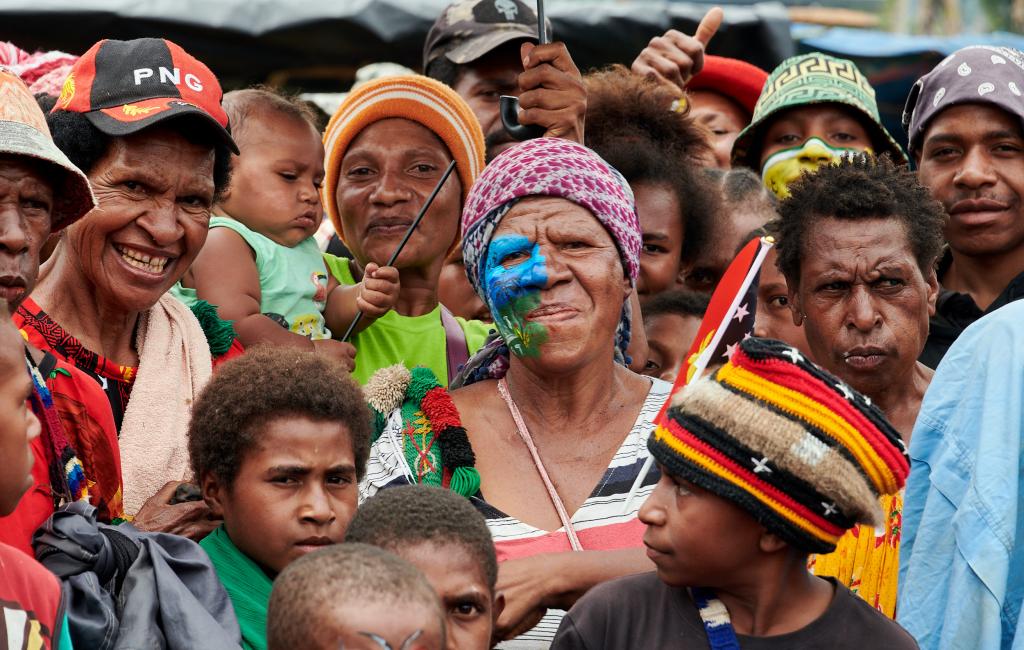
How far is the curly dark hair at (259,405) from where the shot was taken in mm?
3682

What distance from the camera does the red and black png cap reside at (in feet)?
13.5

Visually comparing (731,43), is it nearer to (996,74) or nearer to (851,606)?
(996,74)

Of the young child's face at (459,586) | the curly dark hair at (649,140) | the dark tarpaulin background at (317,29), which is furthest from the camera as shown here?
the dark tarpaulin background at (317,29)

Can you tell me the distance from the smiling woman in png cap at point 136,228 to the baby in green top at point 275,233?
2.28 ft

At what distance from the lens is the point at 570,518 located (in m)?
3.93

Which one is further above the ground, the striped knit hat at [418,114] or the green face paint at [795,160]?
the striped knit hat at [418,114]

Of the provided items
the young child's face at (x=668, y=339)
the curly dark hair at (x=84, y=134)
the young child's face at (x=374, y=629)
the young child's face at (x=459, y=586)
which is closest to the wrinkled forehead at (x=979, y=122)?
the young child's face at (x=668, y=339)

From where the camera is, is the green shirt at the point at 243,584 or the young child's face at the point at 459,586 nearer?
the young child's face at the point at 459,586

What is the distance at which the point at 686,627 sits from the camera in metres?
3.23

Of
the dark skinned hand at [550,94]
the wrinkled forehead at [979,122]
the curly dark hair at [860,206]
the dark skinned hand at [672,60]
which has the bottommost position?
the curly dark hair at [860,206]

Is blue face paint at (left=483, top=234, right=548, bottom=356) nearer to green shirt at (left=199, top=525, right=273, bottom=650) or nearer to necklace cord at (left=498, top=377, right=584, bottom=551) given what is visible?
necklace cord at (left=498, top=377, right=584, bottom=551)

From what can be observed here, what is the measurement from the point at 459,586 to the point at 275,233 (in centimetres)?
234

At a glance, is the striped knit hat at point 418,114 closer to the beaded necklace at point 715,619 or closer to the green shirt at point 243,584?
the green shirt at point 243,584

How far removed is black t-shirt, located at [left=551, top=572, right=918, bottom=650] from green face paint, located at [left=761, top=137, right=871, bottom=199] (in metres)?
3.01
